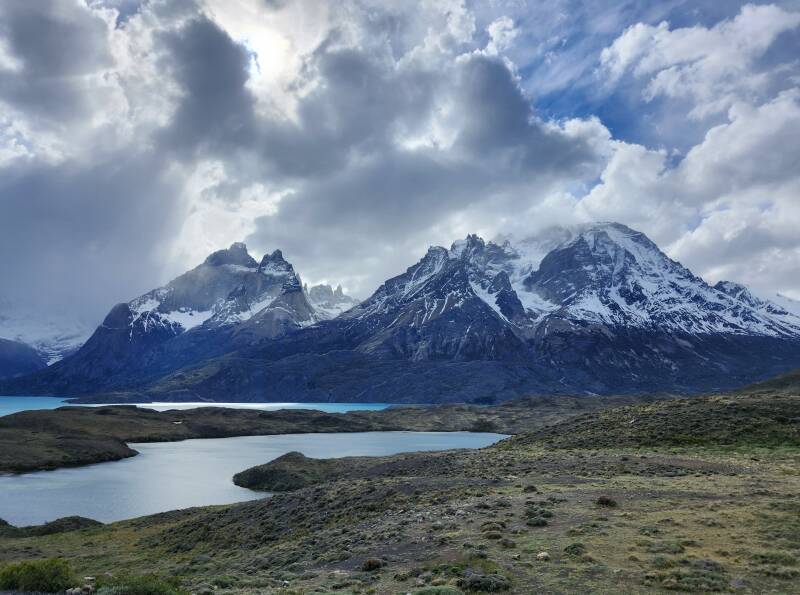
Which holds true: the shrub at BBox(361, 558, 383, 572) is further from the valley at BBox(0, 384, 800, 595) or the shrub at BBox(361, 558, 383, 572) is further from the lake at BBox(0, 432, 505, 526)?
the lake at BBox(0, 432, 505, 526)

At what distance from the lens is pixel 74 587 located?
915 inches

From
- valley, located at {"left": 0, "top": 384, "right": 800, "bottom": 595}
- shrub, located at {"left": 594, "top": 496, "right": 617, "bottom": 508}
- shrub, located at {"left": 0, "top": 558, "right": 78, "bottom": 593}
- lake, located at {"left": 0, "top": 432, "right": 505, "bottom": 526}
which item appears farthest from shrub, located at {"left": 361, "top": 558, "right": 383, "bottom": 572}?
lake, located at {"left": 0, "top": 432, "right": 505, "bottom": 526}

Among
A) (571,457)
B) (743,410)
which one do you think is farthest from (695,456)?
(743,410)

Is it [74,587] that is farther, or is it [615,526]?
[615,526]

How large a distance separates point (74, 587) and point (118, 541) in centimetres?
3029

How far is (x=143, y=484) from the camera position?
92.9m

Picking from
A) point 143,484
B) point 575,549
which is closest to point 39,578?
point 575,549

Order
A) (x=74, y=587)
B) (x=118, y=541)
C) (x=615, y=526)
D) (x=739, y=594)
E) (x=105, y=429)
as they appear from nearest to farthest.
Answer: (x=739, y=594)
(x=74, y=587)
(x=615, y=526)
(x=118, y=541)
(x=105, y=429)

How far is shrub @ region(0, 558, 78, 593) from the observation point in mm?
23500

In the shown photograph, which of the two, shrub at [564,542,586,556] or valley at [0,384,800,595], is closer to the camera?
valley at [0,384,800,595]

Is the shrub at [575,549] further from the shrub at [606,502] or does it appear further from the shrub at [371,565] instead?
the shrub at [606,502]

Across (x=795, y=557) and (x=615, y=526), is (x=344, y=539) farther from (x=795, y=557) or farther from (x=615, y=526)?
(x=795, y=557)

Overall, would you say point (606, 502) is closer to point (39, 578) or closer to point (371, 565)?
point (371, 565)

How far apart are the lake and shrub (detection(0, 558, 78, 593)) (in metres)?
49.9
